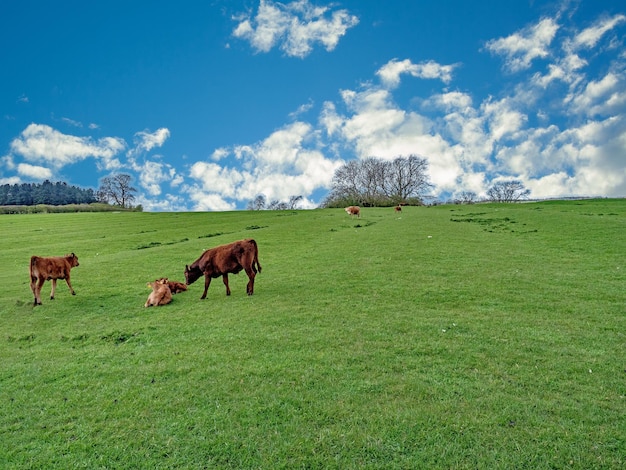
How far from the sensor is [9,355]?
7.30m

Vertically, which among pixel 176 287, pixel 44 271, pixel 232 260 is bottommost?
pixel 176 287

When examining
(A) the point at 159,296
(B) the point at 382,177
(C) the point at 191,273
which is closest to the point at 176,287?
(C) the point at 191,273

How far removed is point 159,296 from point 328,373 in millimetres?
6738

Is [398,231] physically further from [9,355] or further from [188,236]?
[9,355]

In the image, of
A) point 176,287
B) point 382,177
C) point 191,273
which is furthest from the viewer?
point 382,177

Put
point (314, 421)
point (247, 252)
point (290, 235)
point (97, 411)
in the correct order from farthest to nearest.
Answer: point (290, 235), point (247, 252), point (97, 411), point (314, 421)

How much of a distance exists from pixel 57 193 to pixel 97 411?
368 feet

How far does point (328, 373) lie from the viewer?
18.7ft

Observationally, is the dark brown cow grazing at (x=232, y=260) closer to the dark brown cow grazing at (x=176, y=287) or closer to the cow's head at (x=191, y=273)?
the cow's head at (x=191, y=273)

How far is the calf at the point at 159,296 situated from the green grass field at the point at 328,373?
Result: 1.40 ft

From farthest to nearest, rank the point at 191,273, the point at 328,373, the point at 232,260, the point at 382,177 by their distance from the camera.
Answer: the point at 382,177
the point at 191,273
the point at 232,260
the point at 328,373

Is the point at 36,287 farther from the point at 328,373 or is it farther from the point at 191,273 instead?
the point at 328,373

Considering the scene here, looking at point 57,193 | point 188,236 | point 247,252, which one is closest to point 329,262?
point 247,252

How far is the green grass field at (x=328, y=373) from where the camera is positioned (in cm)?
413
